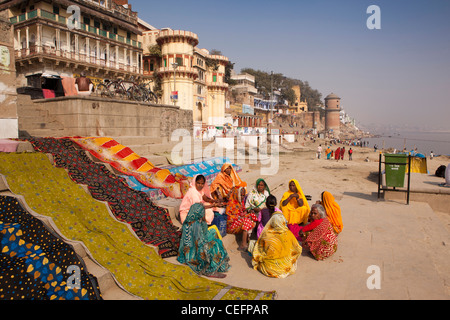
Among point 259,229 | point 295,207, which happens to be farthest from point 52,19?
point 259,229

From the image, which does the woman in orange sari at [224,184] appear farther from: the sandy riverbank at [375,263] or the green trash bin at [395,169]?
the green trash bin at [395,169]

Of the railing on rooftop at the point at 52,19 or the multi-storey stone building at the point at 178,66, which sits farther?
the multi-storey stone building at the point at 178,66

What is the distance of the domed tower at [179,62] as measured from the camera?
32.2 meters

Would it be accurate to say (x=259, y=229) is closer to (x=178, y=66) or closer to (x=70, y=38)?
(x=70, y=38)

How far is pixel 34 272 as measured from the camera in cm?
323

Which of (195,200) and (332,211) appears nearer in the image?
(195,200)

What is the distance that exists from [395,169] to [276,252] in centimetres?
657

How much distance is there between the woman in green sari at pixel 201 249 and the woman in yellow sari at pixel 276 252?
565 mm

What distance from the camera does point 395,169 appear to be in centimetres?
905

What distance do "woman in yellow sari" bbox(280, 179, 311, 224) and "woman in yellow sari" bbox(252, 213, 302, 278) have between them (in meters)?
1.80

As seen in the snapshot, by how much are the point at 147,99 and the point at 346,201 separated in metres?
9.10

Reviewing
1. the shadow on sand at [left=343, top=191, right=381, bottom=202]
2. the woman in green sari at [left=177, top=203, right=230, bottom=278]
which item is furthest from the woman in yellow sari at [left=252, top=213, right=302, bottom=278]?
the shadow on sand at [left=343, top=191, right=381, bottom=202]

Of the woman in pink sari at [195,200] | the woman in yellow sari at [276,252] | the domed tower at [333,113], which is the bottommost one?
the woman in yellow sari at [276,252]

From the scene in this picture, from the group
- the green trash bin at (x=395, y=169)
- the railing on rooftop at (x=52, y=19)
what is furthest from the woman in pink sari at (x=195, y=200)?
the railing on rooftop at (x=52, y=19)
